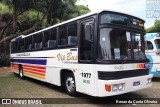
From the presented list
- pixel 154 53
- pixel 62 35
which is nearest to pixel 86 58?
pixel 62 35

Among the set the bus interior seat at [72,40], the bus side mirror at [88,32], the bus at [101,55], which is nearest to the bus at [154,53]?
the bus at [101,55]

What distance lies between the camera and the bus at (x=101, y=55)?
680 cm

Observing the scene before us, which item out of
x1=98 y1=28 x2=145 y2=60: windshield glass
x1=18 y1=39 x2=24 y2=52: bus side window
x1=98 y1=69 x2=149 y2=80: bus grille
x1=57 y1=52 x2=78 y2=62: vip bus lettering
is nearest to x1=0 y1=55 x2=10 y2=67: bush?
x1=18 y1=39 x2=24 y2=52: bus side window

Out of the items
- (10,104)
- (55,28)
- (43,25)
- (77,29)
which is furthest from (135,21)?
(43,25)

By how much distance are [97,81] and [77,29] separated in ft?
7.06

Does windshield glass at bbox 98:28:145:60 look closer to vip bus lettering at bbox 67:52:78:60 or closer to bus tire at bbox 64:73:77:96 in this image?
vip bus lettering at bbox 67:52:78:60

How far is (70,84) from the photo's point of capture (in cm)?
856

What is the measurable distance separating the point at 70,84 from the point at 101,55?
2274 mm

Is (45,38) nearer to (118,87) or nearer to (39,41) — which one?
(39,41)

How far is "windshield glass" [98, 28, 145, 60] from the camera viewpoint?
22.5ft

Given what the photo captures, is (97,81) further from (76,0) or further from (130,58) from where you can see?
(76,0)

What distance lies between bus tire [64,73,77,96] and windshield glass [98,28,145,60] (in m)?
2.02

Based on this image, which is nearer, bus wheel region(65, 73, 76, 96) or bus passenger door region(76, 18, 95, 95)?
bus passenger door region(76, 18, 95, 95)

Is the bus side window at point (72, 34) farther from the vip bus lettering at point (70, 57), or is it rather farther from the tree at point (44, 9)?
the tree at point (44, 9)
